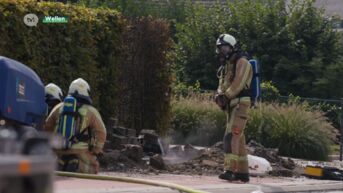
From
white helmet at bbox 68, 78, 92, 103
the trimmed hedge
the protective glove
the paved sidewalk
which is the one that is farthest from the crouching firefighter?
the trimmed hedge

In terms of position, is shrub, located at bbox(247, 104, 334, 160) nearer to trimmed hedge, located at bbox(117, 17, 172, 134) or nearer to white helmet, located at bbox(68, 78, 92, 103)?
trimmed hedge, located at bbox(117, 17, 172, 134)

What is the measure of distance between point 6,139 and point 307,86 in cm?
2760

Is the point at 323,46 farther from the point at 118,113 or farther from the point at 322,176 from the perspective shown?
the point at 322,176

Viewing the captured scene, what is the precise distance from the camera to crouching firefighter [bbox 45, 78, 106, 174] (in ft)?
32.0

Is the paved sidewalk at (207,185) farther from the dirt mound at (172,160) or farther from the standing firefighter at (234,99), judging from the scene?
the dirt mound at (172,160)

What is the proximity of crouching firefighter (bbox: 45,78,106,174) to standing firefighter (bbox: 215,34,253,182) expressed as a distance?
2.12 m

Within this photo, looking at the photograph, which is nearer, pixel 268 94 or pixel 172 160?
pixel 172 160

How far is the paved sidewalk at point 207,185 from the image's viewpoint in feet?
31.0

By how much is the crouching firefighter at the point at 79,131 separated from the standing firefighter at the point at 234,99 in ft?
6.95

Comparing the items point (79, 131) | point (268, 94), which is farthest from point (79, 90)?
point (268, 94)

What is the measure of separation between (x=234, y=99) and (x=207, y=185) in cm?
127

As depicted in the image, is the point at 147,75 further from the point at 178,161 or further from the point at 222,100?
the point at 222,100

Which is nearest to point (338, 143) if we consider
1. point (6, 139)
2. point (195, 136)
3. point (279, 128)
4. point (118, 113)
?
point (279, 128)

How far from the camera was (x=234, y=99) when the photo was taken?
11.2m
